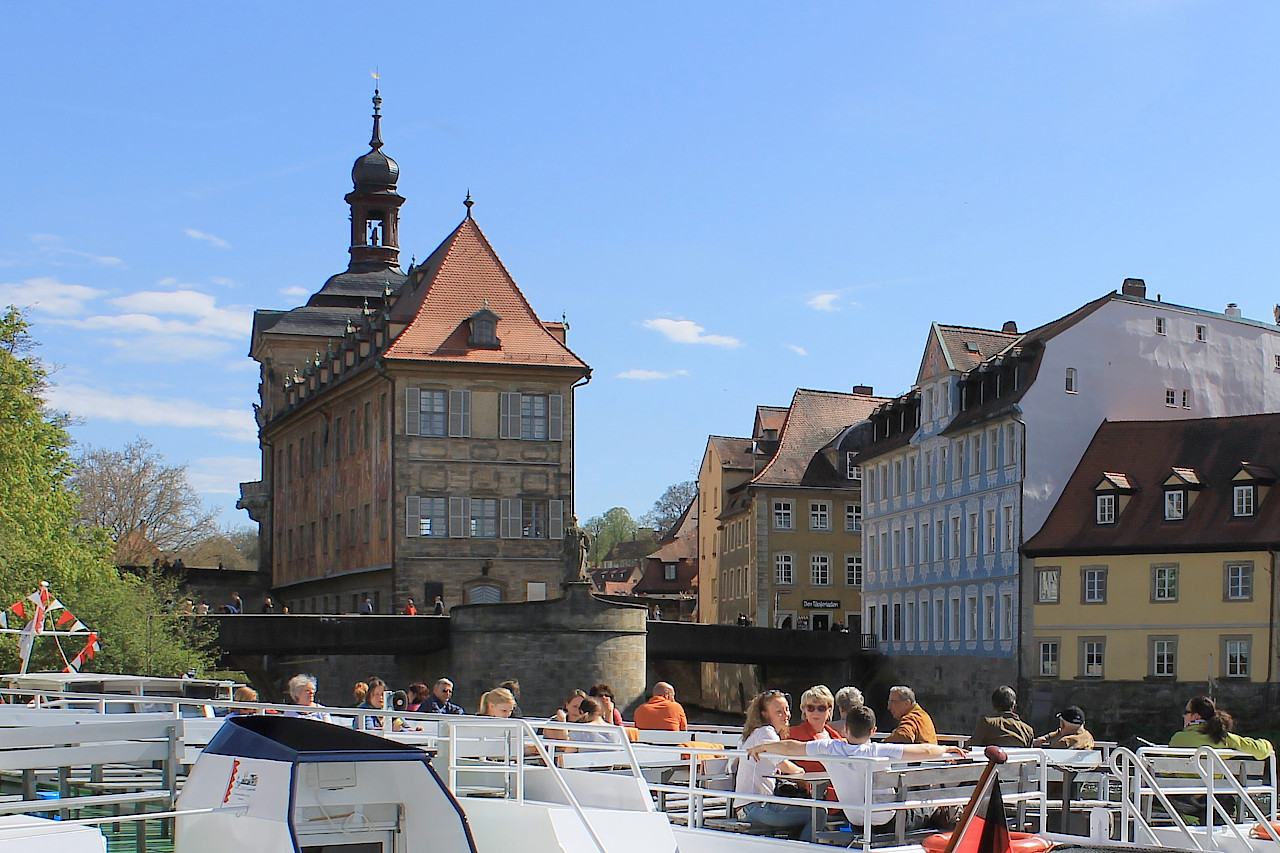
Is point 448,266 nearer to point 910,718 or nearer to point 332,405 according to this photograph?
point 332,405

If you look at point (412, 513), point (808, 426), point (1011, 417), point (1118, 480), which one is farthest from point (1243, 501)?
point (808, 426)

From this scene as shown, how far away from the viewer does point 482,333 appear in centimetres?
5584

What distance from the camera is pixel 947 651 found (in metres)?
56.4

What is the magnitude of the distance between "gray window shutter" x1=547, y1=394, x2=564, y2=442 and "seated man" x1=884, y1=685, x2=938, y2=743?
43158 millimetres

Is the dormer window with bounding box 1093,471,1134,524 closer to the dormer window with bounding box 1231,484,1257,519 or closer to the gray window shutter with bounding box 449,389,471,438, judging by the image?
the dormer window with bounding box 1231,484,1257,519

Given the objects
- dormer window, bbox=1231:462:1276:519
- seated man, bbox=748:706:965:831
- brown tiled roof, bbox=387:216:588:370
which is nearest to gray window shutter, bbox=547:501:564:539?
brown tiled roof, bbox=387:216:588:370

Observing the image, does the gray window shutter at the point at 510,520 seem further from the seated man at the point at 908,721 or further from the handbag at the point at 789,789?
the handbag at the point at 789,789

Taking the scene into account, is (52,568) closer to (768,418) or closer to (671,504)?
(768,418)

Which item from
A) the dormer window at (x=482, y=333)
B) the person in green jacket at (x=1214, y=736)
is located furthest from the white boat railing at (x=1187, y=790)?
the dormer window at (x=482, y=333)

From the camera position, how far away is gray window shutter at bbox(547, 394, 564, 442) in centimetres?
5566

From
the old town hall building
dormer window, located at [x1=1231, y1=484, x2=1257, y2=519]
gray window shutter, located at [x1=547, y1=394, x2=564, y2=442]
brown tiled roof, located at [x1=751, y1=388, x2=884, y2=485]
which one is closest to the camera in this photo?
dormer window, located at [x1=1231, y1=484, x2=1257, y2=519]

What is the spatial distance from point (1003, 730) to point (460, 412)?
4340 centimetres

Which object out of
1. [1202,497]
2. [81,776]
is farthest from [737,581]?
[81,776]

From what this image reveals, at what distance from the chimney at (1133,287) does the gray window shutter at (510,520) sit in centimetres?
2030
